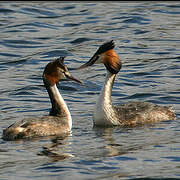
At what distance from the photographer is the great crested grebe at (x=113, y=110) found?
12.2m

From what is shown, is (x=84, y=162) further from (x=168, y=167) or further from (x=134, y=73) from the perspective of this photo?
→ (x=134, y=73)

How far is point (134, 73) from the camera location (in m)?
17.1

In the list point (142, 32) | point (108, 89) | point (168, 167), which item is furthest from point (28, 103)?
point (142, 32)

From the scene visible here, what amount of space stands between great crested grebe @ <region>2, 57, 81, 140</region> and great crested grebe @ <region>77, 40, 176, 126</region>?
75cm

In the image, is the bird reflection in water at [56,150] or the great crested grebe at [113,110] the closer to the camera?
the bird reflection in water at [56,150]

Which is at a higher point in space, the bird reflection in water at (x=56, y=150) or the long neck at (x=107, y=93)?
the long neck at (x=107, y=93)

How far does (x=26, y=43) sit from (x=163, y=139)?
11.0 meters

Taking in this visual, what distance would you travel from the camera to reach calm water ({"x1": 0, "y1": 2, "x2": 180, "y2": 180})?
9500 millimetres

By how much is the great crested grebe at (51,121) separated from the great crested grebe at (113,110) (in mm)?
748

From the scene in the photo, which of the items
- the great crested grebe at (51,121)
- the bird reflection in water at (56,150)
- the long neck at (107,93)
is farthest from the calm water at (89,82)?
the long neck at (107,93)

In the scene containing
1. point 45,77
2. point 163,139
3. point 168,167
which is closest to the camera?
point 168,167

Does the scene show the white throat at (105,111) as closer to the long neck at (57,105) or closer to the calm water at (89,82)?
the calm water at (89,82)

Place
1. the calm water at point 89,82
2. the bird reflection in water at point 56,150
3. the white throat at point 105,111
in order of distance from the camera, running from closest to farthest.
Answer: the calm water at point 89,82 < the bird reflection in water at point 56,150 < the white throat at point 105,111

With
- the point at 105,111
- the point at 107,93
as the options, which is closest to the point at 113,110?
the point at 105,111
